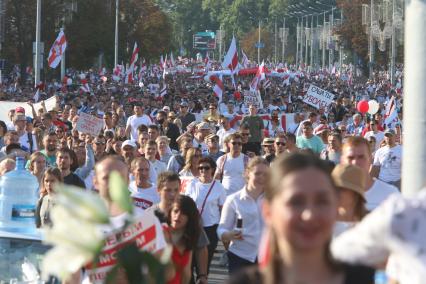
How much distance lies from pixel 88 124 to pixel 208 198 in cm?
885

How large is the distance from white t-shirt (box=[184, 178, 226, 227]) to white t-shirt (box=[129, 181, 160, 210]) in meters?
1.05

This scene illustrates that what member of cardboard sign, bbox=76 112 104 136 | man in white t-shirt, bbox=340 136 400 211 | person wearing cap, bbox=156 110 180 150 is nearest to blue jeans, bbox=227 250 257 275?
man in white t-shirt, bbox=340 136 400 211

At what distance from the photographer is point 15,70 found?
84625 millimetres

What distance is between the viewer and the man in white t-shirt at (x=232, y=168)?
536 inches

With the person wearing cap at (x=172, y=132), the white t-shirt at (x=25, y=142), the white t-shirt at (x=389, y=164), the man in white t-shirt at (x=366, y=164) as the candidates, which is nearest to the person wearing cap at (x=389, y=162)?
the white t-shirt at (x=389, y=164)

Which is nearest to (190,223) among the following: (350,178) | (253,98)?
(350,178)

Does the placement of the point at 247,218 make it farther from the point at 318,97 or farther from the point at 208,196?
the point at 318,97

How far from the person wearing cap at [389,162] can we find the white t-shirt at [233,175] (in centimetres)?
228

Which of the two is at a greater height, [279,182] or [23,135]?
[279,182]

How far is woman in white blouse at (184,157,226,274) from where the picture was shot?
11.4m

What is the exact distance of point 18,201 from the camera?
8.74m

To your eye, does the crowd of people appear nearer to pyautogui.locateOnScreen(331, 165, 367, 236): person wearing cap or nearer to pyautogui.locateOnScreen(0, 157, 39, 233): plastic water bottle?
pyautogui.locateOnScreen(331, 165, 367, 236): person wearing cap

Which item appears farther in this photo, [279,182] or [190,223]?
[190,223]

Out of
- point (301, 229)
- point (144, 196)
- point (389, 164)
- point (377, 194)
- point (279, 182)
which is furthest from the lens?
point (389, 164)
